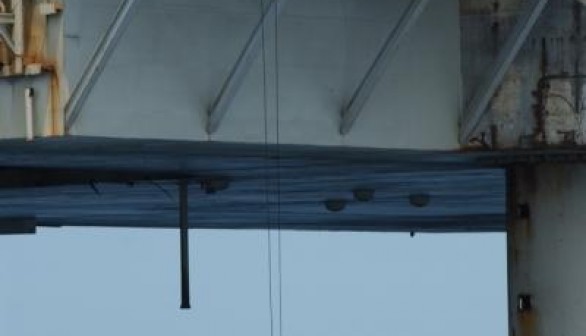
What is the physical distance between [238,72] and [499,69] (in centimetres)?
465

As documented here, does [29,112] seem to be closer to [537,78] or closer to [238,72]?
[238,72]

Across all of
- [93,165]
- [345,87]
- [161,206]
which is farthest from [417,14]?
[161,206]

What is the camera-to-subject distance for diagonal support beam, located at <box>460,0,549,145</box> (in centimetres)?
4544

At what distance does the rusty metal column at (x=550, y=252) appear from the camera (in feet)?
159

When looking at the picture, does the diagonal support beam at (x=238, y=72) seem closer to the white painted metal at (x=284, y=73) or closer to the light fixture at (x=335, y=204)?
the white painted metal at (x=284, y=73)

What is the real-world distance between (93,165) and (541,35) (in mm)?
8724

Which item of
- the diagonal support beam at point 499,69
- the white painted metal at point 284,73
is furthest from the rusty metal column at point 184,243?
the diagonal support beam at point 499,69

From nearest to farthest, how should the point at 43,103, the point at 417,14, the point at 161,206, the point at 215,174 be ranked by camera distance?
the point at 43,103
the point at 417,14
the point at 215,174
the point at 161,206

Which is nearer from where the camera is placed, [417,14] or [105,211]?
[417,14]

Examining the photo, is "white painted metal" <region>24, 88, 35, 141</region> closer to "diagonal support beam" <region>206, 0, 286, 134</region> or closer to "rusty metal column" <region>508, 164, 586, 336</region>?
"diagonal support beam" <region>206, 0, 286, 134</region>

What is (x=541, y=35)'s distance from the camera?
46.5 meters

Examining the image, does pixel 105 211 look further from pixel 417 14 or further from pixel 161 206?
pixel 417 14

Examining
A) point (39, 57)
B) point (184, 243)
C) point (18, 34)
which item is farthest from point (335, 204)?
point (18, 34)

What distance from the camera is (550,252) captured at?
48531 millimetres
